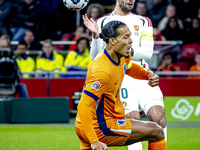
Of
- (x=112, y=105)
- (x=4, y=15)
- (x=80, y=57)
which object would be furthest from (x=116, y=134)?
(x=4, y=15)

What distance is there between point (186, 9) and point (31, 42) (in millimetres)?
5161

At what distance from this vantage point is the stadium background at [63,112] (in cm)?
676

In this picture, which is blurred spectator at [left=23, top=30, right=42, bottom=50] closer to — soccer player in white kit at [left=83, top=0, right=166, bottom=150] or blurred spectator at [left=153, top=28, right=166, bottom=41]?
blurred spectator at [left=153, top=28, right=166, bottom=41]

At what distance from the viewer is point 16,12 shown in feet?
40.7

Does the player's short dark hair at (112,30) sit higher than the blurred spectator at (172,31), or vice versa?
the player's short dark hair at (112,30)

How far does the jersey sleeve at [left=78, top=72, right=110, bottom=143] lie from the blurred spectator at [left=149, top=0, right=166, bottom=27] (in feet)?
29.3

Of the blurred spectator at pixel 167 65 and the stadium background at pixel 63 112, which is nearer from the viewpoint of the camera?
the stadium background at pixel 63 112

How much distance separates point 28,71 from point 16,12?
10.4 feet

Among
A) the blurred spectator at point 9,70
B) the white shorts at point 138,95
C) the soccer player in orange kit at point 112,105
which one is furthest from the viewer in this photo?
the blurred spectator at point 9,70

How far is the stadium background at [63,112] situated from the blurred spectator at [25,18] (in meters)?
0.78

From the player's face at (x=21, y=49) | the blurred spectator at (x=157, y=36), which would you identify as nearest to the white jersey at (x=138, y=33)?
the player's face at (x=21, y=49)

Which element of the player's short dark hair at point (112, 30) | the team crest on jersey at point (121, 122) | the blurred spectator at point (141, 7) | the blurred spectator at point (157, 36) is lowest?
the team crest on jersey at point (121, 122)

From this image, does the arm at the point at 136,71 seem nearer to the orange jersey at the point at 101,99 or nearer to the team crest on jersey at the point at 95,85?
the orange jersey at the point at 101,99

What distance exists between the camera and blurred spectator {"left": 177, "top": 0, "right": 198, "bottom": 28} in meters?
11.8
